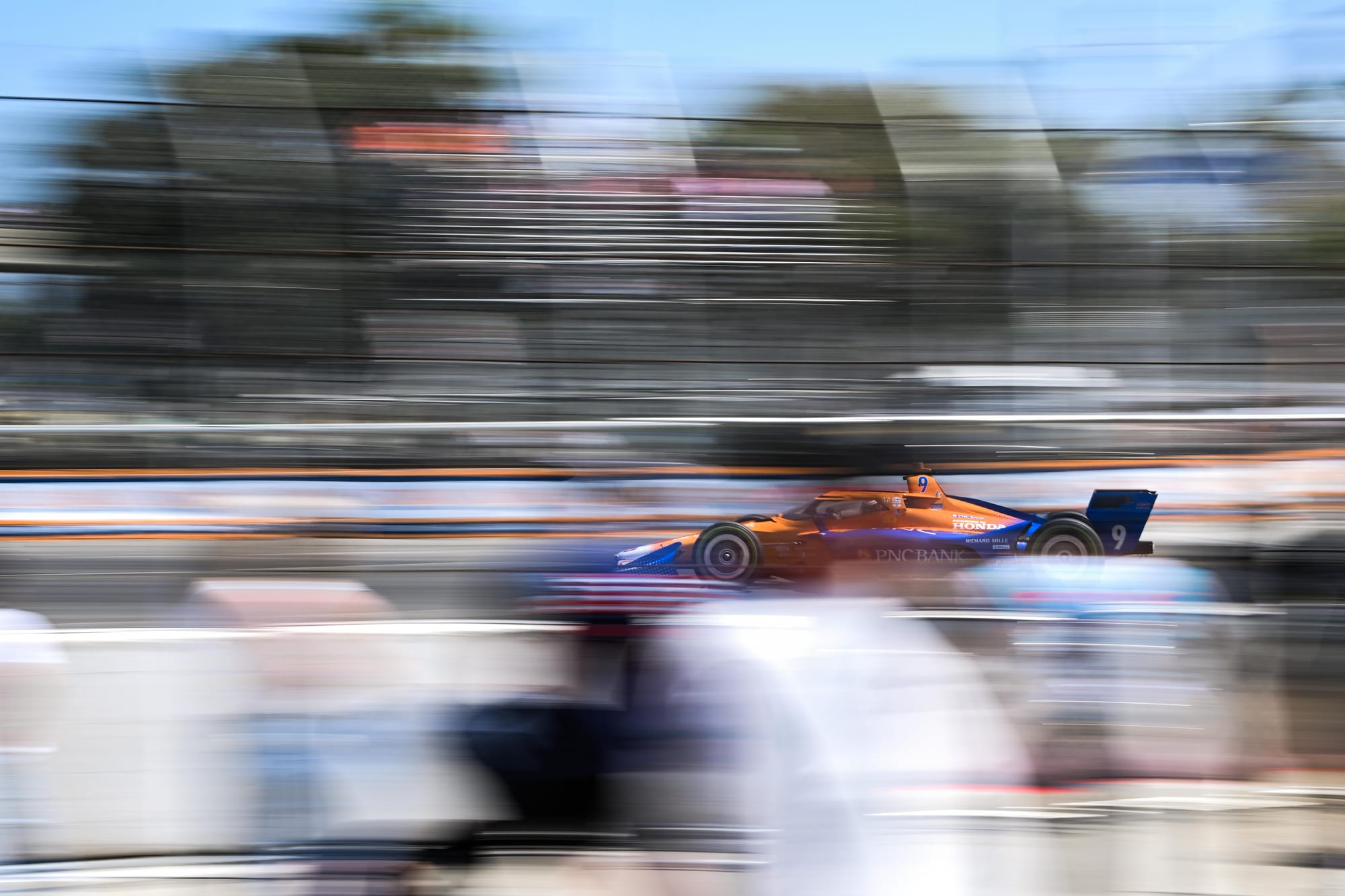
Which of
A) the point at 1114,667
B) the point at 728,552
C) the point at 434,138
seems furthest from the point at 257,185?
the point at 1114,667

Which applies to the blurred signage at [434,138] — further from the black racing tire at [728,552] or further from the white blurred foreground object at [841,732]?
the white blurred foreground object at [841,732]

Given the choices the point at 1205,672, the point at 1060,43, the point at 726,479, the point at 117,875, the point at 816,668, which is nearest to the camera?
the point at 816,668

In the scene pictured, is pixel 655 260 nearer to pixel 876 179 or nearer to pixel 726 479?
pixel 876 179

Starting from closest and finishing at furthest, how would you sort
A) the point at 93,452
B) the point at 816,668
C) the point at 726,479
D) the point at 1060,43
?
the point at 816,668 < the point at 726,479 < the point at 93,452 < the point at 1060,43

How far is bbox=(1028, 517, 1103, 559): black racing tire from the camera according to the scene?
2836 mm

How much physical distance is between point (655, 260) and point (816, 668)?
7.94 feet

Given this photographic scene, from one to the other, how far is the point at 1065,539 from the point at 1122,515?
0.63 ft

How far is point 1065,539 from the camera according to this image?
3037mm

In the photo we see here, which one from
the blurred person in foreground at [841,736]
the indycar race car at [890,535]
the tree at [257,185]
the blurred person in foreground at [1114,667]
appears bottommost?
the blurred person in foreground at [841,736]

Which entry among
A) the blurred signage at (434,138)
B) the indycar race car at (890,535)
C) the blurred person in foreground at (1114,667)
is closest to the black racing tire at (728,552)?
the indycar race car at (890,535)

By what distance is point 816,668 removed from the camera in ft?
4.68

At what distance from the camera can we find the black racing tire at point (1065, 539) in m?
2.84

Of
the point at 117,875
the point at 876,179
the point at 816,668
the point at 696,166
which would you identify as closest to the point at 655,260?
the point at 696,166

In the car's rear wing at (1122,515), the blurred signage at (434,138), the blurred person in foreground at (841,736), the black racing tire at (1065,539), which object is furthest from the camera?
the blurred signage at (434,138)
